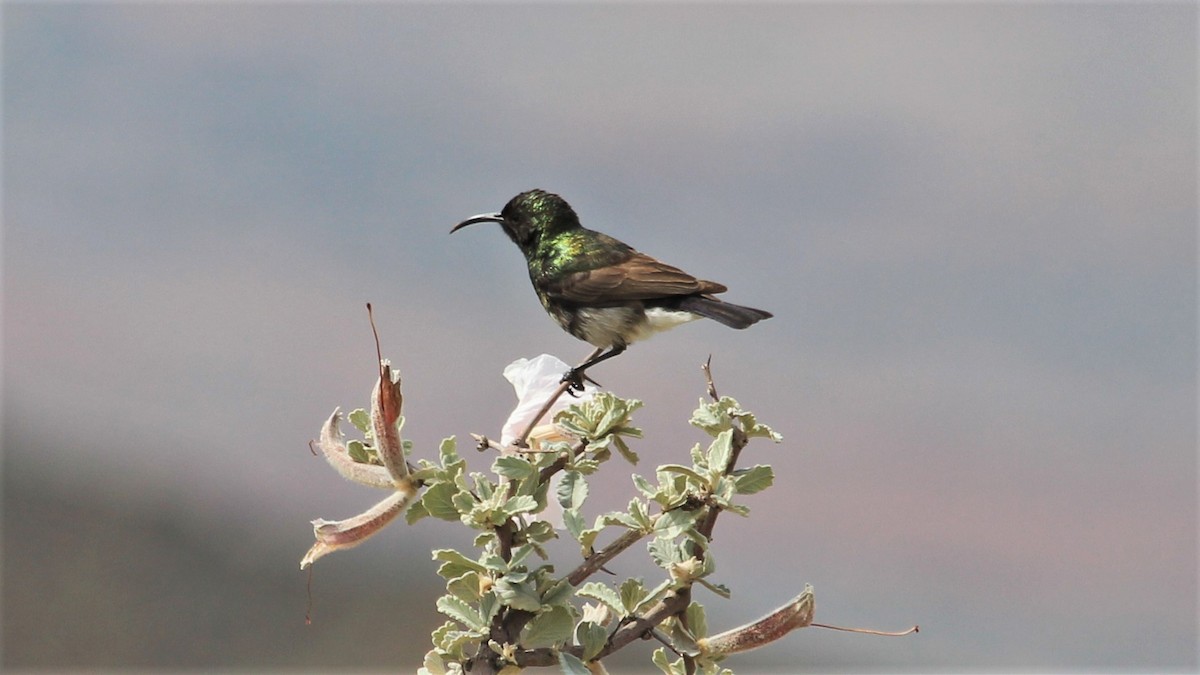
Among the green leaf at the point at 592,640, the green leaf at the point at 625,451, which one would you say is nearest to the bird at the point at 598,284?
the green leaf at the point at 625,451

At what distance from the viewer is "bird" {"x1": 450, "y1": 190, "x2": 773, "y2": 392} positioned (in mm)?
2445

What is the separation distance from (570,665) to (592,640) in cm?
6

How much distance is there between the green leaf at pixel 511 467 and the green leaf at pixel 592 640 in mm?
295

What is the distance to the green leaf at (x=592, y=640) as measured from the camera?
170 centimetres

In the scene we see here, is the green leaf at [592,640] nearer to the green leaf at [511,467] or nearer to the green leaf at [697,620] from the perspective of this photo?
the green leaf at [697,620]

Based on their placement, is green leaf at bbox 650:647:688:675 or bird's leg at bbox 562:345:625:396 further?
bird's leg at bbox 562:345:625:396

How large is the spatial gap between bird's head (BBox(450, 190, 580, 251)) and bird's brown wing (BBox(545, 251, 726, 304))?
0.66ft

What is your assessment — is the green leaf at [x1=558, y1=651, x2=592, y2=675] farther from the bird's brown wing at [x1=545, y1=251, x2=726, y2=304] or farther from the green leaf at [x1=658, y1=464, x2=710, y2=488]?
the bird's brown wing at [x1=545, y1=251, x2=726, y2=304]

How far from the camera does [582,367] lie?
91.7 inches

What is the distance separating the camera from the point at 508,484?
1.68 meters

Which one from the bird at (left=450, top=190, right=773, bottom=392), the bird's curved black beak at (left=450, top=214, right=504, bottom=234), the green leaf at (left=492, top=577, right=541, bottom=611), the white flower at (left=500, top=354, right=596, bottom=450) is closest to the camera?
the green leaf at (left=492, top=577, right=541, bottom=611)

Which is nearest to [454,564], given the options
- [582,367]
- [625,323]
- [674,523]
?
[674,523]

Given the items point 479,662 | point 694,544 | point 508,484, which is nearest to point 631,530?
point 694,544

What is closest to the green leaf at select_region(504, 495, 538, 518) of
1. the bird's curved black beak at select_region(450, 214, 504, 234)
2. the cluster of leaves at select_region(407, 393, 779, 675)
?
the cluster of leaves at select_region(407, 393, 779, 675)
